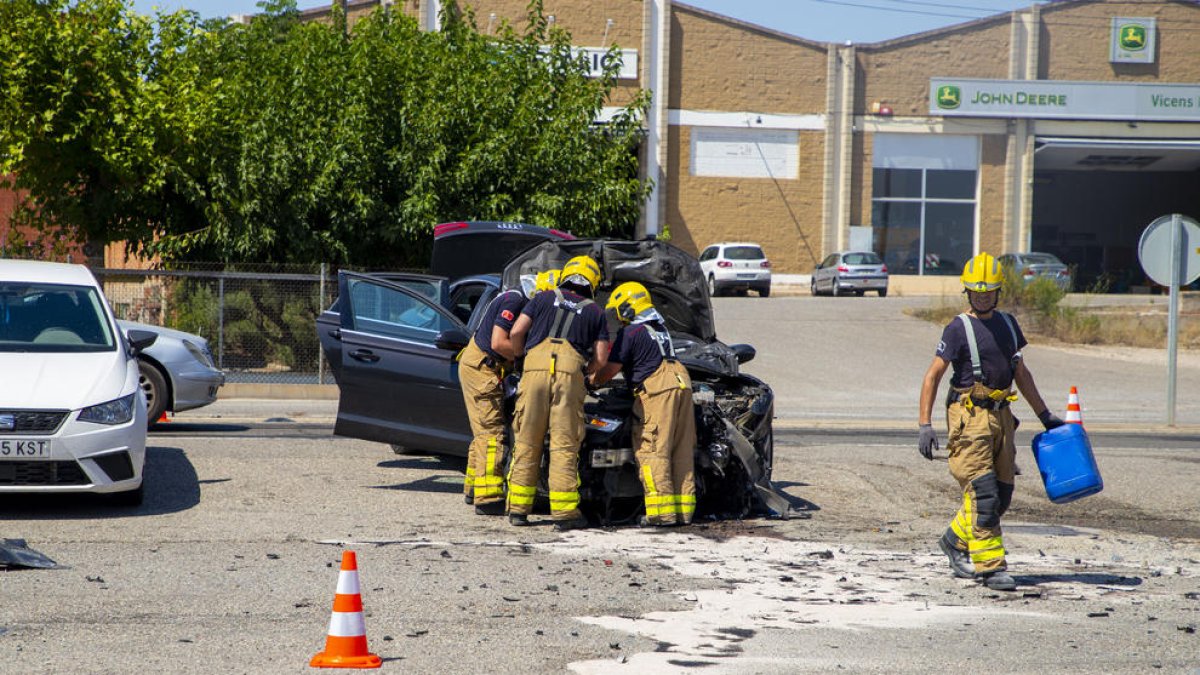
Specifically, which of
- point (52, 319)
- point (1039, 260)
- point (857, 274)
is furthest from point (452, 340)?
point (1039, 260)

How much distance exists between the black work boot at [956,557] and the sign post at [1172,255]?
11507mm

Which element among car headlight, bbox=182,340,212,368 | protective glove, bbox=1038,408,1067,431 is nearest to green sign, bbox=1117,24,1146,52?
car headlight, bbox=182,340,212,368

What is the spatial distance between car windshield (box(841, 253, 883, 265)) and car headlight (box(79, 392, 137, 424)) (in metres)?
32.0

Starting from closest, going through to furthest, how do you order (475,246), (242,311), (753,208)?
1. (475,246)
2. (242,311)
3. (753,208)

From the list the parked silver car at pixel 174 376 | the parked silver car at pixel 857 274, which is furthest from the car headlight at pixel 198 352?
the parked silver car at pixel 857 274

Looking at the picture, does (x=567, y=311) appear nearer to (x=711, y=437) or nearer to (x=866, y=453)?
(x=711, y=437)

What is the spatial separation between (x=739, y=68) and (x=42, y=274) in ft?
115

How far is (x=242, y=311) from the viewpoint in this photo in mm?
20406

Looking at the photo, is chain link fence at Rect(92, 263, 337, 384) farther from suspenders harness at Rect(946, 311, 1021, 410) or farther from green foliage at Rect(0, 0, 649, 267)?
suspenders harness at Rect(946, 311, 1021, 410)

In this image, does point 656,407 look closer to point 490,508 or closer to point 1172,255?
point 490,508

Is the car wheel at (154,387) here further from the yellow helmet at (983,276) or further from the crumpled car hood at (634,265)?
the yellow helmet at (983,276)

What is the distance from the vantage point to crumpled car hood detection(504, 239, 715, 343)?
10219mm

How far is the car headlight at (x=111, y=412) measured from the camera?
8.52 metres

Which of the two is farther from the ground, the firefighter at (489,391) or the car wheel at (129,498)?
the firefighter at (489,391)
